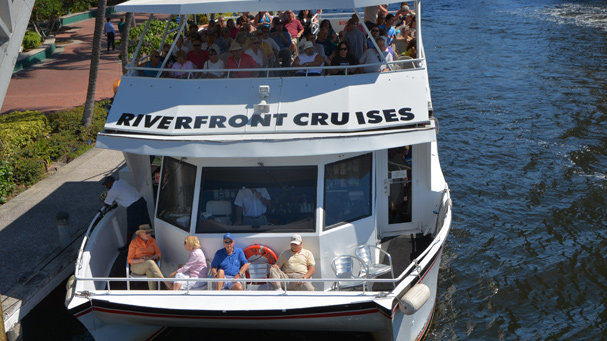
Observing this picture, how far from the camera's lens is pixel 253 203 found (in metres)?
9.39

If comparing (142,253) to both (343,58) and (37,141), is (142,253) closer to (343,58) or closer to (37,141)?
(343,58)

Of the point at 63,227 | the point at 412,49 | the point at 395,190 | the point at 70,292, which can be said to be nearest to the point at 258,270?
the point at 70,292

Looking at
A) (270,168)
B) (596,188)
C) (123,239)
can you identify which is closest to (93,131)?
(123,239)

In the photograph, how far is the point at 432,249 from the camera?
9.35 m

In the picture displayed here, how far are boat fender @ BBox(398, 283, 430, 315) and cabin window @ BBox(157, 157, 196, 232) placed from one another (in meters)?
3.20

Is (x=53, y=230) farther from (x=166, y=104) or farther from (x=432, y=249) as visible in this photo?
(x=432, y=249)

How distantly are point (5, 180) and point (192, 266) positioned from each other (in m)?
7.15

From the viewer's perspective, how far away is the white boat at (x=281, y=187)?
8.48 m

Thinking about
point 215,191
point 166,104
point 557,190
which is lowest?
point 557,190

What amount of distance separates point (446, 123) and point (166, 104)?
1290 centimetres

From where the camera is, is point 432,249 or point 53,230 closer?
point 432,249

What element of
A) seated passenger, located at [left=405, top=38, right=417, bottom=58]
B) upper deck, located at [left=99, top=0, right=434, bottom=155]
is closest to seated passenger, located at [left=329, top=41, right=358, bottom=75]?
upper deck, located at [left=99, top=0, right=434, bottom=155]

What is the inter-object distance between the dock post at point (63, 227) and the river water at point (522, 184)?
0.87 meters

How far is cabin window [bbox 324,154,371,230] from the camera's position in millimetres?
9438
